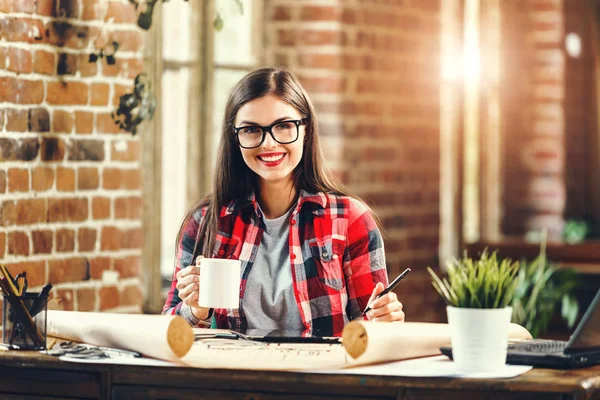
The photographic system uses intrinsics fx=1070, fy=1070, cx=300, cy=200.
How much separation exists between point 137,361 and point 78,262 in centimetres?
127

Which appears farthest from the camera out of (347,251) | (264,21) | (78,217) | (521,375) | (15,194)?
(264,21)

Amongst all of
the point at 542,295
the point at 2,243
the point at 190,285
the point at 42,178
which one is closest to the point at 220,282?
the point at 190,285

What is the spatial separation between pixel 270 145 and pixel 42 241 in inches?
33.8

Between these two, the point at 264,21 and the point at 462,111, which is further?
the point at 462,111

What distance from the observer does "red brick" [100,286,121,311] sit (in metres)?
3.22

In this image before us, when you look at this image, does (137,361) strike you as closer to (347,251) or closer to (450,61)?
(347,251)

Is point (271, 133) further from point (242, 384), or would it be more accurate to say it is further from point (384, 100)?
point (384, 100)

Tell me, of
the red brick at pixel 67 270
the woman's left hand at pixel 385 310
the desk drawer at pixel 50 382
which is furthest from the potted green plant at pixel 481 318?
the red brick at pixel 67 270

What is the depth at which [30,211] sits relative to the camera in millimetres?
2893

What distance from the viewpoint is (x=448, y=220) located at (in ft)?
17.2

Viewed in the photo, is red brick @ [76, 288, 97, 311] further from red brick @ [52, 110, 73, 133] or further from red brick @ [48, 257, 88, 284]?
red brick @ [52, 110, 73, 133]

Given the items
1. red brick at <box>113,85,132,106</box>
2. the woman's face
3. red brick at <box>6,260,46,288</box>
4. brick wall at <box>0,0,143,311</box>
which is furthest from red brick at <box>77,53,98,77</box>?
the woman's face

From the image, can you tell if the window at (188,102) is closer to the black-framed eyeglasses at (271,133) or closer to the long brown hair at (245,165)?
the long brown hair at (245,165)

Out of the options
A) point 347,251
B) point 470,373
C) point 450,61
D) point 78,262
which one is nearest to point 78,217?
point 78,262
